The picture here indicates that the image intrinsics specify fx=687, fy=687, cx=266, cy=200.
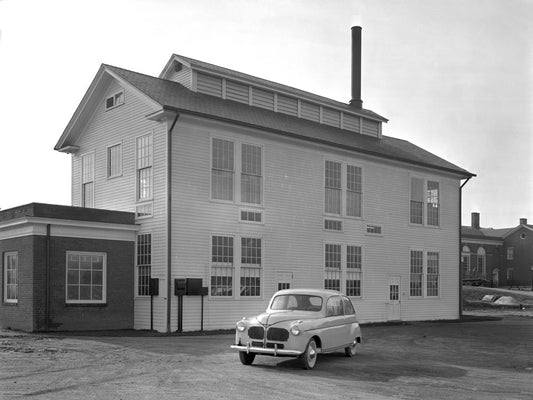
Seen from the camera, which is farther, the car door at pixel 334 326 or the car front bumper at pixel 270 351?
the car door at pixel 334 326

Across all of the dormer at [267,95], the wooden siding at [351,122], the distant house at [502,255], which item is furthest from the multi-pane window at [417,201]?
the distant house at [502,255]

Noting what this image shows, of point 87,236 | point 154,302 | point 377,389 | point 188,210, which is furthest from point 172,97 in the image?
point 377,389

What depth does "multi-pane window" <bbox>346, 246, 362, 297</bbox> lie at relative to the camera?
93.4 feet

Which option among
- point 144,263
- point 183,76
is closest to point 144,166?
point 144,263

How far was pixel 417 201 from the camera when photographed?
32.1 metres

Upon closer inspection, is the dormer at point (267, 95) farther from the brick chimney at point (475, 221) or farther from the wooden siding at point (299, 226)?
the brick chimney at point (475, 221)

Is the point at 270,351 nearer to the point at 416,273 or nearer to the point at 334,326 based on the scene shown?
the point at 334,326

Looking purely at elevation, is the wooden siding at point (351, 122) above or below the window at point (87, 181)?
above

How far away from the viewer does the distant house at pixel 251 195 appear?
2278cm

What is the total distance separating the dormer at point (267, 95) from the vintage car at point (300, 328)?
42.8 ft

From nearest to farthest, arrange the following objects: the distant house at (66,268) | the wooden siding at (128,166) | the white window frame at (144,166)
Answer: the distant house at (66,268) → the wooden siding at (128,166) → the white window frame at (144,166)

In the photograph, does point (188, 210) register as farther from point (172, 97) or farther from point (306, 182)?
point (306, 182)

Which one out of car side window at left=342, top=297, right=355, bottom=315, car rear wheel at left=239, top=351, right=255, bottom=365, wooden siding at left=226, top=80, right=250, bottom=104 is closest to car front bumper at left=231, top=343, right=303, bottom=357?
car rear wheel at left=239, top=351, right=255, bottom=365

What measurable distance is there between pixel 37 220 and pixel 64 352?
693 cm
